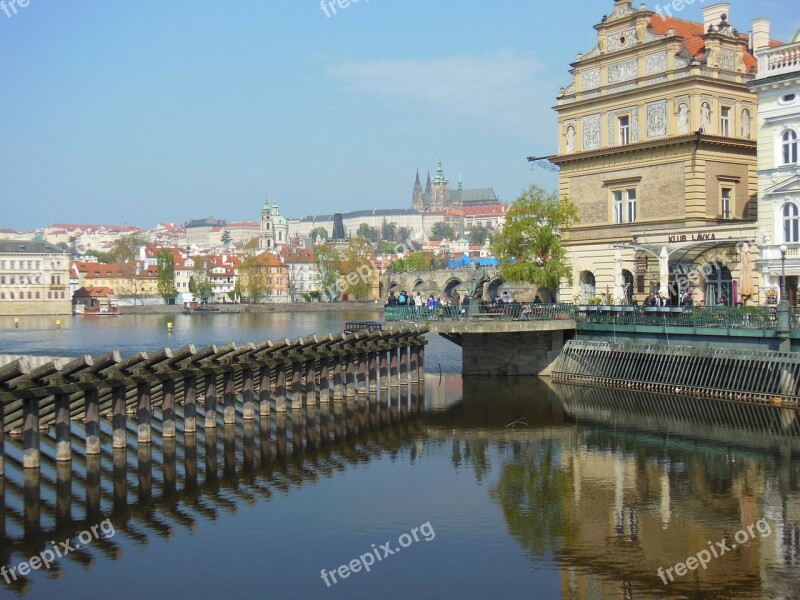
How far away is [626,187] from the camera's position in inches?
2037

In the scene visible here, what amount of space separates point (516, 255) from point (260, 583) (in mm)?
40406

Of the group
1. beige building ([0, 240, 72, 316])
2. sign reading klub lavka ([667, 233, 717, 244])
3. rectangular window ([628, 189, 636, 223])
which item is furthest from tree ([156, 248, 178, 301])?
sign reading klub lavka ([667, 233, 717, 244])

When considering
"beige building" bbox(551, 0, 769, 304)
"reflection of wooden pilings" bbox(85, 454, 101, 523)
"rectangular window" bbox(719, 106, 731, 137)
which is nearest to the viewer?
"reflection of wooden pilings" bbox(85, 454, 101, 523)

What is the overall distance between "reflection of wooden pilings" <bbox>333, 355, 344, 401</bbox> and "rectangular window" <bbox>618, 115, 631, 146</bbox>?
2071 centimetres

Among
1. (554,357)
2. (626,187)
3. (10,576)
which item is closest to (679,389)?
(554,357)

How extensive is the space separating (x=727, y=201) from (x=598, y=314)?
1041 cm

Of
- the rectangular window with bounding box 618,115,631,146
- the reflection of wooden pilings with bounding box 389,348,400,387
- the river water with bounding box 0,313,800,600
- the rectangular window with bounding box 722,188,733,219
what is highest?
the rectangular window with bounding box 618,115,631,146

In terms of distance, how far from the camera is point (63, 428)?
989 inches

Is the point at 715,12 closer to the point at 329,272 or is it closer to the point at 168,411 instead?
the point at 168,411

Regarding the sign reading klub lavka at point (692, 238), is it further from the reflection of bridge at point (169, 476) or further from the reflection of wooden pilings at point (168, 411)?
the reflection of wooden pilings at point (168, 411)

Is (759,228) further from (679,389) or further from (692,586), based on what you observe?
(692,586)

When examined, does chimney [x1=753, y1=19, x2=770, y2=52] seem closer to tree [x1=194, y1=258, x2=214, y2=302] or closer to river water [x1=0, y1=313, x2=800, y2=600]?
river water [x1=0, y1=313, x2=800, y2=600]

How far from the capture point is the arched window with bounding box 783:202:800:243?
41.9 m

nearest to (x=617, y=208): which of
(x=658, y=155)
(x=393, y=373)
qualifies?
(x=658, y=155)
